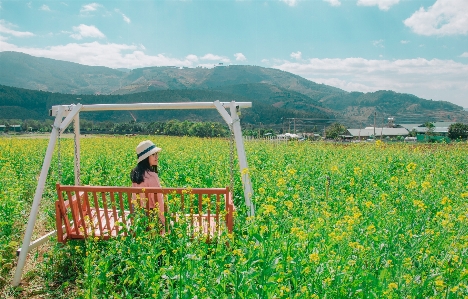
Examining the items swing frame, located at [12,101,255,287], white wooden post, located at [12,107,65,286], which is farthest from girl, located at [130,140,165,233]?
white wooden post, located at [12,107,65,286]

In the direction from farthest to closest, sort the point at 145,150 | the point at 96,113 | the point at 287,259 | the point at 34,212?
the point at 96,113, the point at 145,150, the point at 34,212, the point at 287,259

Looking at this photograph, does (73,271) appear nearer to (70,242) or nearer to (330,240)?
(70,242)

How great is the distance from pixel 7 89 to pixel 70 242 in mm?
119235

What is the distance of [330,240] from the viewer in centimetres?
375

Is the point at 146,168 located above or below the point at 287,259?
above

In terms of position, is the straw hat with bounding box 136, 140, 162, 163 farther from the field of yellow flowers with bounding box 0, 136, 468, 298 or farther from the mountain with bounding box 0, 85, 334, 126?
the mountain with bounding box 0, 85, 334, 126

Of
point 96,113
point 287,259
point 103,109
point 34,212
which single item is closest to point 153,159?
point 103,109

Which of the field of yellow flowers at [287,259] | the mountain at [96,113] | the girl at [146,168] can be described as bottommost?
the field of yellow flowers at [287,259]

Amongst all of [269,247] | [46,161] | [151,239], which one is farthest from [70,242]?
[269,247]

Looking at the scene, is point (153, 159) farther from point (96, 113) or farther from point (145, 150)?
point (96, 113)

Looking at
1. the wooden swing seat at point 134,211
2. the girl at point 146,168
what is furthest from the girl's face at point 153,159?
the wooden swing seat at point 134,211

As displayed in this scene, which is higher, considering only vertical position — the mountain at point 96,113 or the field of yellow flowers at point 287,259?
the mountain at point 96,113

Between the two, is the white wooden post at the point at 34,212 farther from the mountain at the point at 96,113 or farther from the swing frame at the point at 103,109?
the mountain at the point at 96,113

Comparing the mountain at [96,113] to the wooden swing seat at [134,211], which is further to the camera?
the mountain at [96,113]
